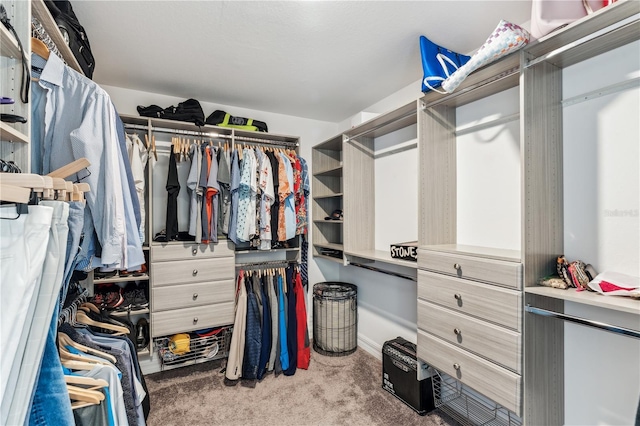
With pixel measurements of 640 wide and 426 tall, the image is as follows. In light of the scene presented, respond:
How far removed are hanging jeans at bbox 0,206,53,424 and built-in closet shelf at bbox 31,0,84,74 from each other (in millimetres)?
849

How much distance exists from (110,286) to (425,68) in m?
2.81

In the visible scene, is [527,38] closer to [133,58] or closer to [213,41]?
[213,41]

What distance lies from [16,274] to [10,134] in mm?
438

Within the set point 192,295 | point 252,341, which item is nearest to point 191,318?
point 192,295

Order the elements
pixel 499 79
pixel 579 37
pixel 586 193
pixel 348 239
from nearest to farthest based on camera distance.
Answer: pixel 579 37
pixel 586 193
pixel 499 79
pixel 348 239

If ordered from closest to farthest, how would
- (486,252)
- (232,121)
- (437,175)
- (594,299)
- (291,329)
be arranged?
(594,299), (486,252), (437,175), (291,329), (232,121)

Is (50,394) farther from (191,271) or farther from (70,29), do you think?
(191,271)

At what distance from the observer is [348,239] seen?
9.08ft

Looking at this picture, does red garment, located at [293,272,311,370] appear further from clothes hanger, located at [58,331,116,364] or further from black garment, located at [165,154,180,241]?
clothes hanger, located at [58,331,116,364]

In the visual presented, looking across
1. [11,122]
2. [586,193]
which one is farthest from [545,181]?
[11,122]

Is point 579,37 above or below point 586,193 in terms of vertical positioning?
above

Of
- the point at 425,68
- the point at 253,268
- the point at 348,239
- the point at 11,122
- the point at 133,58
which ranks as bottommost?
the point at 253,268

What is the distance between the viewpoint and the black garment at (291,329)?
8.39ft

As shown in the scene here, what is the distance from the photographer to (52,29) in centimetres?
126
